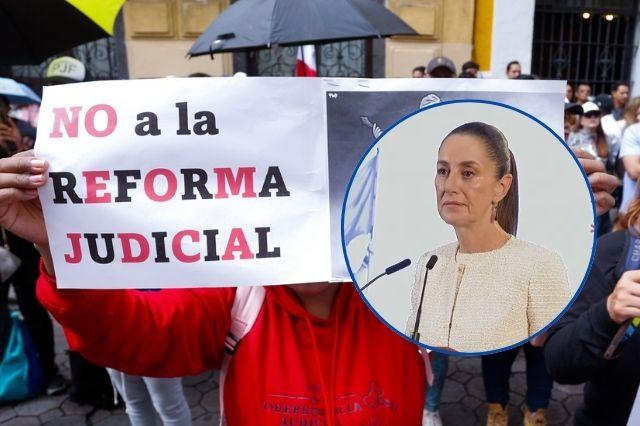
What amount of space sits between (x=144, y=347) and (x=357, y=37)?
2.47 metres

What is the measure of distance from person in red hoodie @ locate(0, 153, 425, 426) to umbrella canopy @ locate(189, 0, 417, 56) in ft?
7.30

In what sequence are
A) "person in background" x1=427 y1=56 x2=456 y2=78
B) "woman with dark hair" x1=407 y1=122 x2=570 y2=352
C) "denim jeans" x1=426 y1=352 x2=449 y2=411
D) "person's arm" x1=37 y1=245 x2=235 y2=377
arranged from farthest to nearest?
1. "person in background" x1=427 y1=56 x2=456 y2=78
2. "denim jeans" x1=426 y1=352 x2=449 y2=411
3. "person's arm" x1=37 y1=245 x2=235 y2=377
4. "woman with dark hair" x1=407 y1=122 x2=570 y2=352

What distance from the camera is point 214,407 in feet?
10.6

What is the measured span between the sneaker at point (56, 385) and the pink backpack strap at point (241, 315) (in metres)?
2.60

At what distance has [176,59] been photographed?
316 inches

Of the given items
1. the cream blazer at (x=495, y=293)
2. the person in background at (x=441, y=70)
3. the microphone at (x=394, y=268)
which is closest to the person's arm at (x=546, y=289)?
the cream blazer at (x=495, y=293)

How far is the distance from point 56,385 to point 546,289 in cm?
333

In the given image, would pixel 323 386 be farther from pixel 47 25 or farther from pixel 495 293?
pixel 47 25

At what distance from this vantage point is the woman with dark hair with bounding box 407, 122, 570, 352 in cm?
98

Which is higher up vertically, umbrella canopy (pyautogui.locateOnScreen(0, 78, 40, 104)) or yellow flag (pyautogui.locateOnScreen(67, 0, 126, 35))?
yellow flag (pyautogui.locateOnScreen(67, 0, 126, 35))

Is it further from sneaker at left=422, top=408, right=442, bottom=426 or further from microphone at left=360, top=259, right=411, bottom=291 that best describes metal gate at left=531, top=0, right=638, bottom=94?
microphone at left=360, top=259, right=411, bottom=291

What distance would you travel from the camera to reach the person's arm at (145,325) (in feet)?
3.67

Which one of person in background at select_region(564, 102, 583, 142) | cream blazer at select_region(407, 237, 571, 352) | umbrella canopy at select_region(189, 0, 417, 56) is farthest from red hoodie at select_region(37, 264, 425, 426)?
person in background at select_region(564, 102, 583, 142)

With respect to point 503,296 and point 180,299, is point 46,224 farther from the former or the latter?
point 503,296
